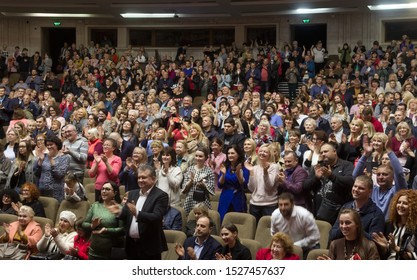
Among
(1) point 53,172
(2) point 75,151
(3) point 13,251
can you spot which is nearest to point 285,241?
(3) point 13,251

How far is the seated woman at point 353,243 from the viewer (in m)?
4.45

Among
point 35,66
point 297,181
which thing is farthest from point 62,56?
point 297,181

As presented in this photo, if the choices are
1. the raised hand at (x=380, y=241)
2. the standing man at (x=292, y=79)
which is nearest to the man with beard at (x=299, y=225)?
the raised hand at (x=380, y=241)

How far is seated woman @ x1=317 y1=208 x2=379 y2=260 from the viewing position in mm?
4453

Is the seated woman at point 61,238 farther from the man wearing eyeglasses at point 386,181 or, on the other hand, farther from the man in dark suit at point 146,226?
the man wearing eyeglasses at point 386,181

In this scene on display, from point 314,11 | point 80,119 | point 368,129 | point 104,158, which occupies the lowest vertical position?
point 104,158

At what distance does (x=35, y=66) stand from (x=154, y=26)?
4490 millimetres

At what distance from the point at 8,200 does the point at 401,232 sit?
3.79 meters

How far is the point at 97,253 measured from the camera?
5.31 meters

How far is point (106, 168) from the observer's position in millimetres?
7078

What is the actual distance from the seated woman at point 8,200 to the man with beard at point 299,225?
8.95 ft

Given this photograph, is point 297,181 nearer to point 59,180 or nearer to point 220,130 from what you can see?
point 59,180

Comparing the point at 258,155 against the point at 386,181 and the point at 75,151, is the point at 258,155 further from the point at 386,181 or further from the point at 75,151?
the point at 75,151

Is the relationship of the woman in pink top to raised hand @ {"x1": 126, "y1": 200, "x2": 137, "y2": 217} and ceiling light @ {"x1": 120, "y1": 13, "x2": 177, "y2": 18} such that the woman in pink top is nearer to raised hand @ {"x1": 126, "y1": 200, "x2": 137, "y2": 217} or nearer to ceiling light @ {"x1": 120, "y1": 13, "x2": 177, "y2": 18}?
raised hand @ {"x1": 126, "y1": 200, "x2": 137, "y2": 217}
